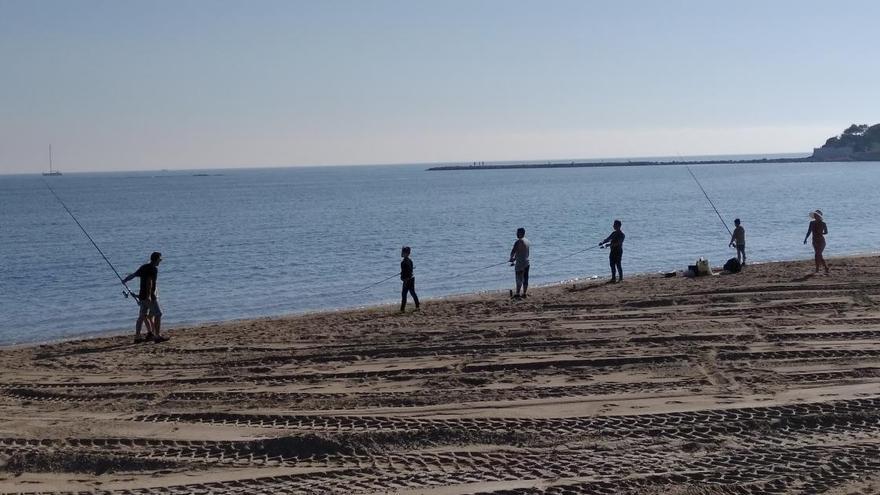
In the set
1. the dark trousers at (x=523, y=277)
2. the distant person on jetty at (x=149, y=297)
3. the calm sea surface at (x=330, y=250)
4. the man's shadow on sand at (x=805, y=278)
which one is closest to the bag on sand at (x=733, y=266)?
the man's shadow on sand at (x=805, y=278)

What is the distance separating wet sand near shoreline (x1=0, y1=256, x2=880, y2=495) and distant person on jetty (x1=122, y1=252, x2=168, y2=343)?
0.48m

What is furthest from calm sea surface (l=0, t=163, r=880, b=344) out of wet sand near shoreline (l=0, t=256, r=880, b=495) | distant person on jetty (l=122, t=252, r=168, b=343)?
Result: wet sand near shoreline (l=0, t=256, r=880, b=495)

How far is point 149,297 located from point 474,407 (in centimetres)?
739

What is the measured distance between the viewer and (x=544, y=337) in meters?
12.9

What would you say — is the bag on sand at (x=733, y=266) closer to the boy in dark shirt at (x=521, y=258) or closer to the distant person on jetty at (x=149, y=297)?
the boy in dark shirt at (x=521, y=258)

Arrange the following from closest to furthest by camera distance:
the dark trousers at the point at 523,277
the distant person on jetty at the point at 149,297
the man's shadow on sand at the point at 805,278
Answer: the distant person on jetty at the point at 149,297 → the dark trousers at the point at 523,277 → the man's shadow on sand at the point at 805,278

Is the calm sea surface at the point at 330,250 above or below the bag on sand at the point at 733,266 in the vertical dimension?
below

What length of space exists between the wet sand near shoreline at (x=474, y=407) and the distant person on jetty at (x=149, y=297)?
18.7 inches

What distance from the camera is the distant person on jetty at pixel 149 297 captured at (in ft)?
47.0

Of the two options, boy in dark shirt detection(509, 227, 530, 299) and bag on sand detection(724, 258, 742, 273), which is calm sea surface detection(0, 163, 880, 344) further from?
boy in dark shirt detection(509, 227, 530, 299)

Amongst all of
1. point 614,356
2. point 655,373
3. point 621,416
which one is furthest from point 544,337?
point 621,416

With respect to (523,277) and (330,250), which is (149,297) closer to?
(523,277)

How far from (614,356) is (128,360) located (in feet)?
22.4

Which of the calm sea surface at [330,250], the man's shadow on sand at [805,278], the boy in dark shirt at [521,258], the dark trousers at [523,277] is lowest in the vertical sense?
the calm sea surface at [330,250]
